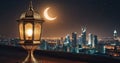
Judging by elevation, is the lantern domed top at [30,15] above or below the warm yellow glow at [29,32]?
above

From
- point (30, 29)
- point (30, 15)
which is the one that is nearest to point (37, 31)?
point (30, 29)

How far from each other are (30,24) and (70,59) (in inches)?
144

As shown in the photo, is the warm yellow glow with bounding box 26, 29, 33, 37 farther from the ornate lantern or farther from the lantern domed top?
the lantern domed top

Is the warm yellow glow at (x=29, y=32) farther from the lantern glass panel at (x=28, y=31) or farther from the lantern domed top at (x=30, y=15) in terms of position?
the lantern domed top at (x=30, y=15)

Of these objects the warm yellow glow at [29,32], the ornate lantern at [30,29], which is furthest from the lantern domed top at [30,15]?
the warm yellow glow at [29,32]

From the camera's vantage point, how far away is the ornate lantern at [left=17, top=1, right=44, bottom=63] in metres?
3.68

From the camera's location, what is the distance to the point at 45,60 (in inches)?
291

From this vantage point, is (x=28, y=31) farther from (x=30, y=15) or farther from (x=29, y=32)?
(x=30, y=15)

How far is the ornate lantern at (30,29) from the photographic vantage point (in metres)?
3.68

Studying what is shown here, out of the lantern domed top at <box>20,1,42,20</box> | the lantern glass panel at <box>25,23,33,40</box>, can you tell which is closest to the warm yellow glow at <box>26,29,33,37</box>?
the lantern glass panel at <box>25,23,33,40</box>

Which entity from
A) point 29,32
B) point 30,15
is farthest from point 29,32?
point 30,15

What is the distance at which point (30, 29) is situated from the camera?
3.69m

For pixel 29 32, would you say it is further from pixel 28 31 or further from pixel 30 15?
pixel 30 15

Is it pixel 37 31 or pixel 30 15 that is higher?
pixel 30 15
